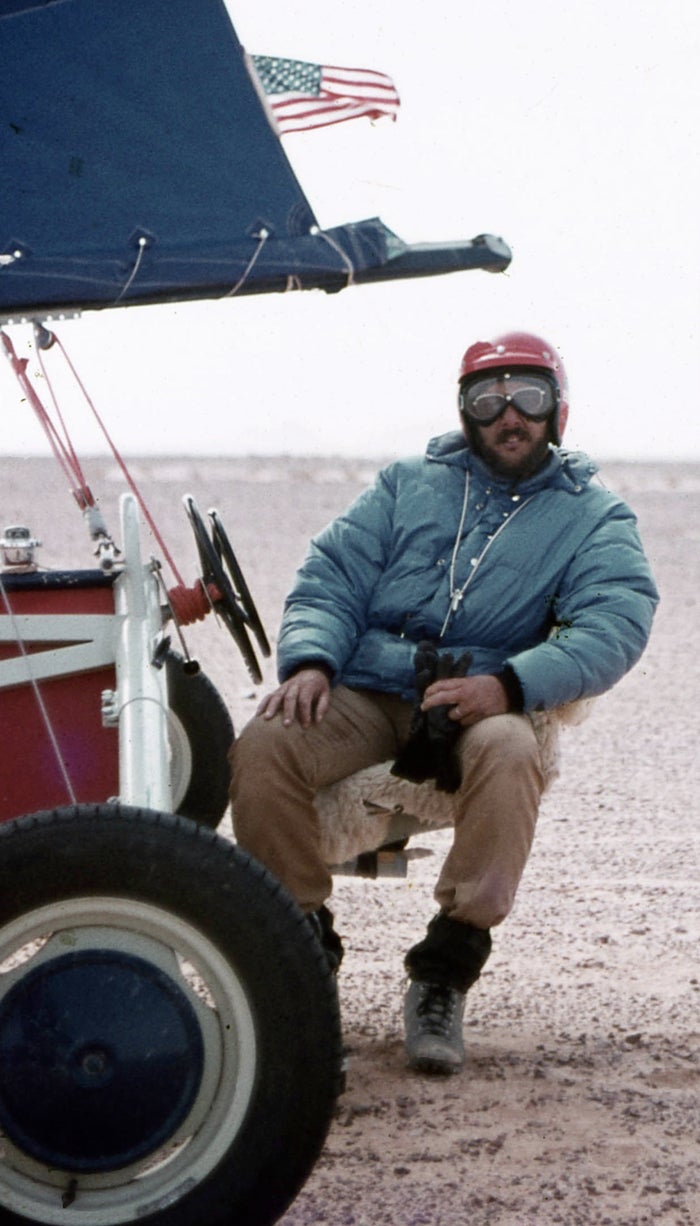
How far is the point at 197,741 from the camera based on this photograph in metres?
5.02

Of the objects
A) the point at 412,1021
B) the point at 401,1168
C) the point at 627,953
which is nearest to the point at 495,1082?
the point at 412,1021

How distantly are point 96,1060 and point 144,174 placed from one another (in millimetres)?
1467

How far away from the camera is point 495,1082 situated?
12.8 feet

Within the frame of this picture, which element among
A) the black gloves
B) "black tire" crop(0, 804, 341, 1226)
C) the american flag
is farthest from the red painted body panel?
the american flag

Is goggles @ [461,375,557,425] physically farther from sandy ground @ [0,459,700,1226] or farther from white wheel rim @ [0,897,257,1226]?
white wheel rim @ [0,897,257,1226]

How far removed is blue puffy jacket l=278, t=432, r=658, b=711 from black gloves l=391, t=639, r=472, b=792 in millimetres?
141

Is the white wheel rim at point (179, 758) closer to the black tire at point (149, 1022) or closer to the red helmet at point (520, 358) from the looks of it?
the red helmet at point (520, 358)

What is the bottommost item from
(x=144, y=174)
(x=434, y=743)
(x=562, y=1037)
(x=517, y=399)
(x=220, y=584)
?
(x=562, y=1037)

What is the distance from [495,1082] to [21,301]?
1.88 m

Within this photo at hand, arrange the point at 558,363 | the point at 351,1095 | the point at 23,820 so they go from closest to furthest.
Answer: the point at 23,820
the point at 351,1095
the point at 558,363

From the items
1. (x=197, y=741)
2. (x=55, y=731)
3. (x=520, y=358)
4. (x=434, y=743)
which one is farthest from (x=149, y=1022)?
(x=197, y=741)

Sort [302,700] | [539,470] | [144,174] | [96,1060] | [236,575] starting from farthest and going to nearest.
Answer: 1. [539,470]
2. [302,700]
3. [236,575]
4. [144,174]
5. [96,1060]

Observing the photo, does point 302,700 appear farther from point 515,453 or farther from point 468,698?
point 515,453

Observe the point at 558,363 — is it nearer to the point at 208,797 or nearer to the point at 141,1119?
the point at 208,797
